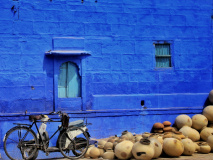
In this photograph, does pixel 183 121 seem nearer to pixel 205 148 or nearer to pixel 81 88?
pixel 205 148

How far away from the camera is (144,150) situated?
8539 millimetres

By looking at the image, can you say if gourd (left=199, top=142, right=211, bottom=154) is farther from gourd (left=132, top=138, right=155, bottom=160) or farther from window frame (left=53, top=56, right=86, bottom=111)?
window frame (left=53, top=56, right=86, bottom=111)

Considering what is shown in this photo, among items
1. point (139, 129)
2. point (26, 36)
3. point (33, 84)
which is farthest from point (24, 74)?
point (139, 129)

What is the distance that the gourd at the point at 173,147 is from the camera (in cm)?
912

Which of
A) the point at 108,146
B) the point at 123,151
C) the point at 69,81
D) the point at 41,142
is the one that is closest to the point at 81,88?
the point at 69,81

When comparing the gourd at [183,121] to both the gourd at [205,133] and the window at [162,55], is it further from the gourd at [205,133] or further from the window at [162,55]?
the window at [162,55]

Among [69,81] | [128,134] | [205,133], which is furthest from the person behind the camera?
[69,81]

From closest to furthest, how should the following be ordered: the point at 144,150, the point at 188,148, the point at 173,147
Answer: the point at 144,150
the point at 173,147
the point at 188,148

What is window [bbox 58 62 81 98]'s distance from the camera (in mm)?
11547

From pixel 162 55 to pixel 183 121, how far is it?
7.80ft

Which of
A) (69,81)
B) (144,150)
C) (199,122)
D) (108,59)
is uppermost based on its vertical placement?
(108,59)

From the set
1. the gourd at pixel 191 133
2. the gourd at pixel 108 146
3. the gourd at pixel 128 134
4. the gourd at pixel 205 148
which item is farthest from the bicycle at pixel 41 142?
the gourd at pixel 191 133

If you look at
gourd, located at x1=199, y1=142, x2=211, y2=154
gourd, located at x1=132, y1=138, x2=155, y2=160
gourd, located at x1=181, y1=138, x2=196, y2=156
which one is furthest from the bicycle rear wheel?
gourd, located at x1=199, y1=142, x2=211, y2=154

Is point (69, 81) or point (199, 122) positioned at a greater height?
point (69, 81)
